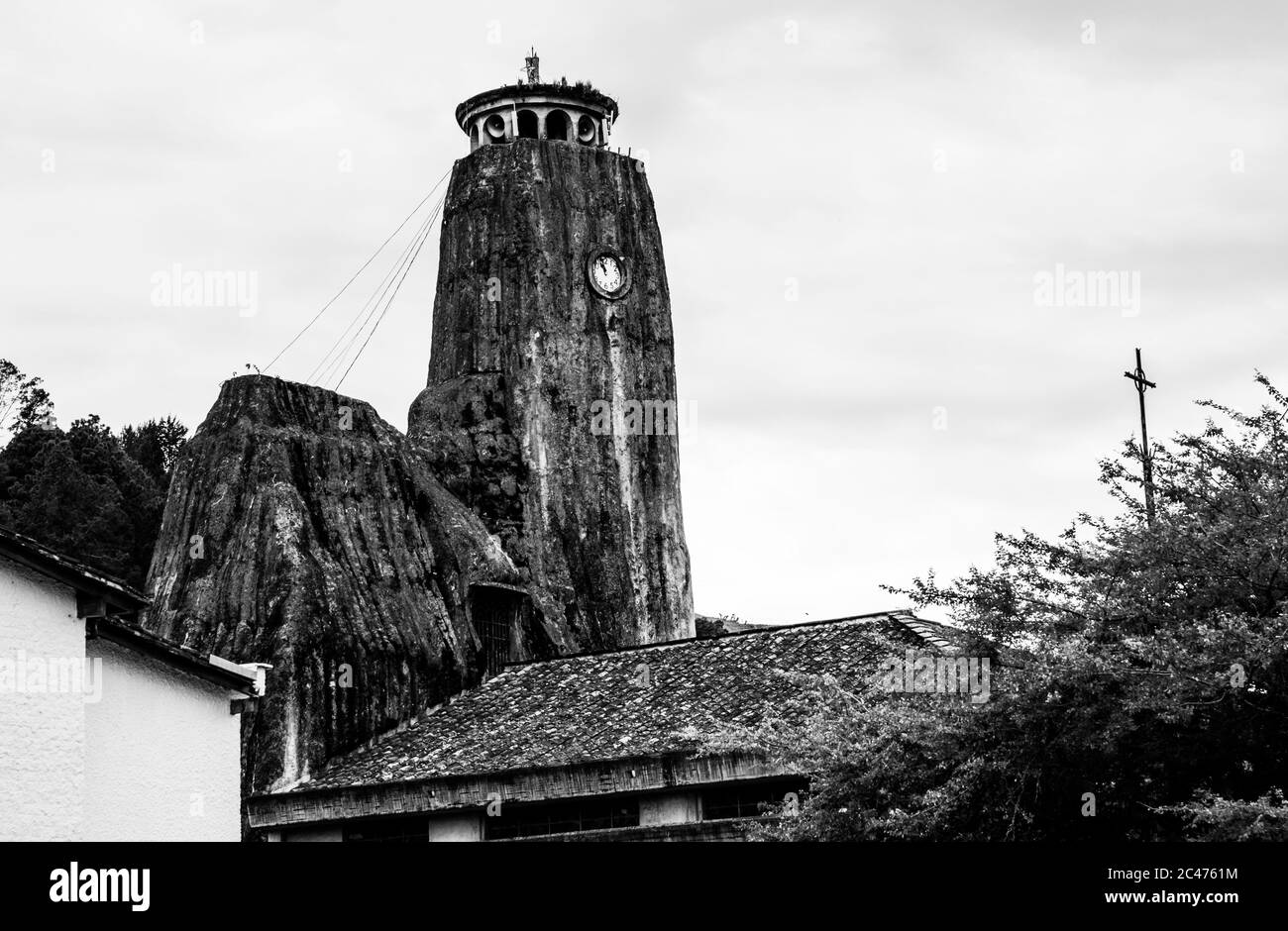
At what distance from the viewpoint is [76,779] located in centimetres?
2161

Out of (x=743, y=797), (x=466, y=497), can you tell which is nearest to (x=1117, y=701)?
(x=743, y=797)

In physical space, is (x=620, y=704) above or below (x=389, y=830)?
above

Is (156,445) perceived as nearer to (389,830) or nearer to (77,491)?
(77,491)

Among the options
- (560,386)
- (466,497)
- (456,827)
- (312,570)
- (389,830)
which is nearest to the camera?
(456,827)

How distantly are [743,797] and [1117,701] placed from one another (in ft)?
34.0

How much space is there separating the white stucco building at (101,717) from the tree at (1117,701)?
24.2 feet

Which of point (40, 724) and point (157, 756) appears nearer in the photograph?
point (40, 724)

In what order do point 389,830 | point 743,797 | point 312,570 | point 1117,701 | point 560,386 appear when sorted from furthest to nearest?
point 560,386, point 312,570, point 389,830, point 743,797, point 1117,701

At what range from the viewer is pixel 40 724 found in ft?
70.2

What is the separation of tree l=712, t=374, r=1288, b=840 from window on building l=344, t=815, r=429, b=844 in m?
9.88

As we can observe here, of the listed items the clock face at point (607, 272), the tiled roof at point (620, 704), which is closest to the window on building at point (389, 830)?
the tiled roof at point (620, 704)

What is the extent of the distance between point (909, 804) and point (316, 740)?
15837 mm

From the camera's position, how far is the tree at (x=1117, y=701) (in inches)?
808
